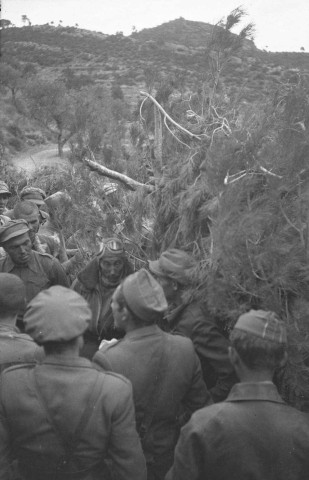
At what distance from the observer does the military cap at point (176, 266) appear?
260 centimetres

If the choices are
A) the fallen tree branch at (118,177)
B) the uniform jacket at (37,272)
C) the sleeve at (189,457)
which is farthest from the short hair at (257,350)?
the uniform jacket at (37,272)

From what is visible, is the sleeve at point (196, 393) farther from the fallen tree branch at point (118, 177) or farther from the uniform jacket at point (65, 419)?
the fallen tree branch at point (118, 177)

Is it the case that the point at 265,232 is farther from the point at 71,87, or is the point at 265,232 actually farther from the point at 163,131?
the point at 71,87

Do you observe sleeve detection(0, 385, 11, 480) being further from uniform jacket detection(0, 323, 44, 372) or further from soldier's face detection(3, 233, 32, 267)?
soldier's face detection(3, 233, 32, 267)

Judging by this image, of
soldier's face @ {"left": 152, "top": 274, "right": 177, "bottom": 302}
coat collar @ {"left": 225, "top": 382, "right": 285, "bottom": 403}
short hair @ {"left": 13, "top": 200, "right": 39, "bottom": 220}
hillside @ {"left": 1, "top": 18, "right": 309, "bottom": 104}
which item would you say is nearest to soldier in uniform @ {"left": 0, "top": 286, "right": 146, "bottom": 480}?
coat collar @ {"left": 225, "top": 382, "right": 285, "bottom": 403}

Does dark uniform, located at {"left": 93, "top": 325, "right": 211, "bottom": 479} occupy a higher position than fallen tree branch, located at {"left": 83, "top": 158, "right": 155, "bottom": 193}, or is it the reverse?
fallen tree branch, located at {"left": 83, "top": 158, "right": 155, "bottom": 193}

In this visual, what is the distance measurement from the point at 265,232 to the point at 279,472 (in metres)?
1.01

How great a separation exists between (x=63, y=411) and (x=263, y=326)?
0.81 meters

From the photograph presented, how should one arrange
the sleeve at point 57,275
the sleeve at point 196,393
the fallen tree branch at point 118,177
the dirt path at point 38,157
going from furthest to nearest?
the dirt path at point 38,157 → the sleeve at point 57,275 → the fallen tree branch at point 118,177 → the sleeve at point 196,393

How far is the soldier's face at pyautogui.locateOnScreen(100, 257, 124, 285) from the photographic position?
11.0 feet

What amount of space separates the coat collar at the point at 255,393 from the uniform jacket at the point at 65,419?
1.37ft

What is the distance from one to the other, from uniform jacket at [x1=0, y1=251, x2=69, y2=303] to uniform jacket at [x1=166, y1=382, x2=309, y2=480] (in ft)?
7.47

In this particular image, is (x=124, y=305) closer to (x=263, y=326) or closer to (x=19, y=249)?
(x=263, y=326)

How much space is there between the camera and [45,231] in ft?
18.1
